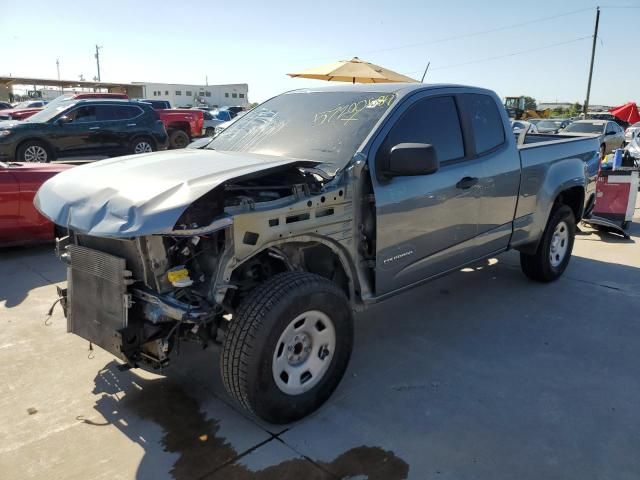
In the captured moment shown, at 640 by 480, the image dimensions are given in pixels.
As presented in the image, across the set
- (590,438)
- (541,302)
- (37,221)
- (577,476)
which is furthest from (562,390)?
(37,221)

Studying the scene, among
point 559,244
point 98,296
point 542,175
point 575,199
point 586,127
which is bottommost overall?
point 559,244

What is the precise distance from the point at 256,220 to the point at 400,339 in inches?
77.8

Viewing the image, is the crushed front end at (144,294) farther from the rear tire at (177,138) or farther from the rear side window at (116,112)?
the rear tire at (177,138)

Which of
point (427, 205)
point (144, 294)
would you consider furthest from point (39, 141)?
point (427, 205)

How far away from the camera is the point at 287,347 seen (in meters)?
3.01

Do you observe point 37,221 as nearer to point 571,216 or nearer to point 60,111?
point 571,216

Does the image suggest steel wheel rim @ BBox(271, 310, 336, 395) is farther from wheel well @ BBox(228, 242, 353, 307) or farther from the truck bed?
the truck bed

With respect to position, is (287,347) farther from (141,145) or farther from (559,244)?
(141,145)

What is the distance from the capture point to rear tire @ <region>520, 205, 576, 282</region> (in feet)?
17.6

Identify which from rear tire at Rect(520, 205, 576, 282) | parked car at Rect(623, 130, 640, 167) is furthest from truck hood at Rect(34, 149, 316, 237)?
parked car at Rect(623, 130, 640, 167)

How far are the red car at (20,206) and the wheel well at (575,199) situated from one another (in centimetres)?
588

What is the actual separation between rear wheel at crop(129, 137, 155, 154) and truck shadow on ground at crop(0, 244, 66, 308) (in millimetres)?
8383

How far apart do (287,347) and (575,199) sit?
422 centimetres

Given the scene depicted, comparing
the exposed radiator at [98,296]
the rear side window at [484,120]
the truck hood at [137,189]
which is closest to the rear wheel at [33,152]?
the truck hood at [137,189]
